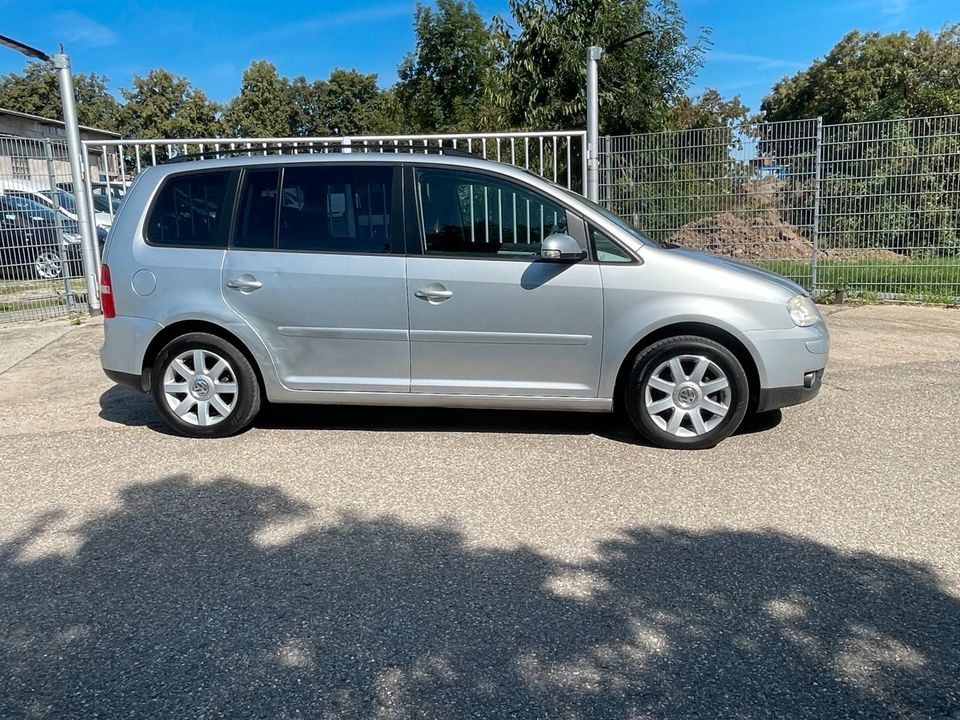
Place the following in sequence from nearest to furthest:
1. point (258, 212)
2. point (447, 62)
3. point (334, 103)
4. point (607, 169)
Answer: point (258, 212), point (607, 169), point (447, 62), point (334, 103)

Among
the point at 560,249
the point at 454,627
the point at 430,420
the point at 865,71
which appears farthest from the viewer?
the point at 865,71

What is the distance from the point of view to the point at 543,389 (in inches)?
195

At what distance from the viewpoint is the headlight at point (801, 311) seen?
4.80 metres

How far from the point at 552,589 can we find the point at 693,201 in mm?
8239

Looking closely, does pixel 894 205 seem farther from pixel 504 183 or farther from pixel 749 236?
pixel 504 183

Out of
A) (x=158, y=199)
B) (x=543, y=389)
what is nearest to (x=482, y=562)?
(x=543, y=389)

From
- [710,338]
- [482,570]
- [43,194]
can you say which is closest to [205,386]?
[482,570]

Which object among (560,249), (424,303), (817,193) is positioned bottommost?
(424,303)

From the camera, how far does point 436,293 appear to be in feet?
16.1

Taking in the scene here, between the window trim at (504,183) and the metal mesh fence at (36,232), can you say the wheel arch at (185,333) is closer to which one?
the window trim at (504,183)

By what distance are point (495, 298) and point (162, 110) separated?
5798 centimetres

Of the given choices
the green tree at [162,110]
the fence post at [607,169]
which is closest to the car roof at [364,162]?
the fence post at [607,169]

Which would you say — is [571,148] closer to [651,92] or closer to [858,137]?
[858,137]

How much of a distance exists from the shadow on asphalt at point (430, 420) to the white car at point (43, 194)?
221 inches
